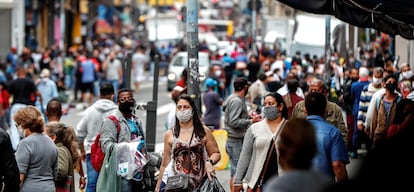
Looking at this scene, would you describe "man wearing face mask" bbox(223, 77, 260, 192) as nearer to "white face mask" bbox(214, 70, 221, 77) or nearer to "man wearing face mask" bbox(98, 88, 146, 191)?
"man wearing face mask" bbox(98, 88, 146, 191)

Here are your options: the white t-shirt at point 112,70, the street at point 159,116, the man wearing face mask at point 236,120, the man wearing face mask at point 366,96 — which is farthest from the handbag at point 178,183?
the white t-shirt at point 112,70

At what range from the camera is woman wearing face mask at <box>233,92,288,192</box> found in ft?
30.8

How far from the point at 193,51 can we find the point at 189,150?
16.8 ft

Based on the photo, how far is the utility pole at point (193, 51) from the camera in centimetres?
1454

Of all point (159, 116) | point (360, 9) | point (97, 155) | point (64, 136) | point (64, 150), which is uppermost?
point (360, 9)

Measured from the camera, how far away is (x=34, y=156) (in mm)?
8867

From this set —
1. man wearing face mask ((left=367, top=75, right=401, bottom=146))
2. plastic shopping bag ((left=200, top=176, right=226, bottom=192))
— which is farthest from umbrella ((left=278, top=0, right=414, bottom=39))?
plastic shopping bag ((left=200, top=176, right=226, bottom=192))

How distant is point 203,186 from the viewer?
959cm

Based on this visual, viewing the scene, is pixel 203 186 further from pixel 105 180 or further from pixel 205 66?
pixel 205 66

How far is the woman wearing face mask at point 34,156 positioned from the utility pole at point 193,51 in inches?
222

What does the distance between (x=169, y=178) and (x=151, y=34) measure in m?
53.0

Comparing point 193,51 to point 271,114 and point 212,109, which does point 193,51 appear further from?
point 271,114

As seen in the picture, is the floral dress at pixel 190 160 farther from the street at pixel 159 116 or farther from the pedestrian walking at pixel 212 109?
the pedestrian walking at pixel 212 109

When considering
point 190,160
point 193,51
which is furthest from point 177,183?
point 193,51
